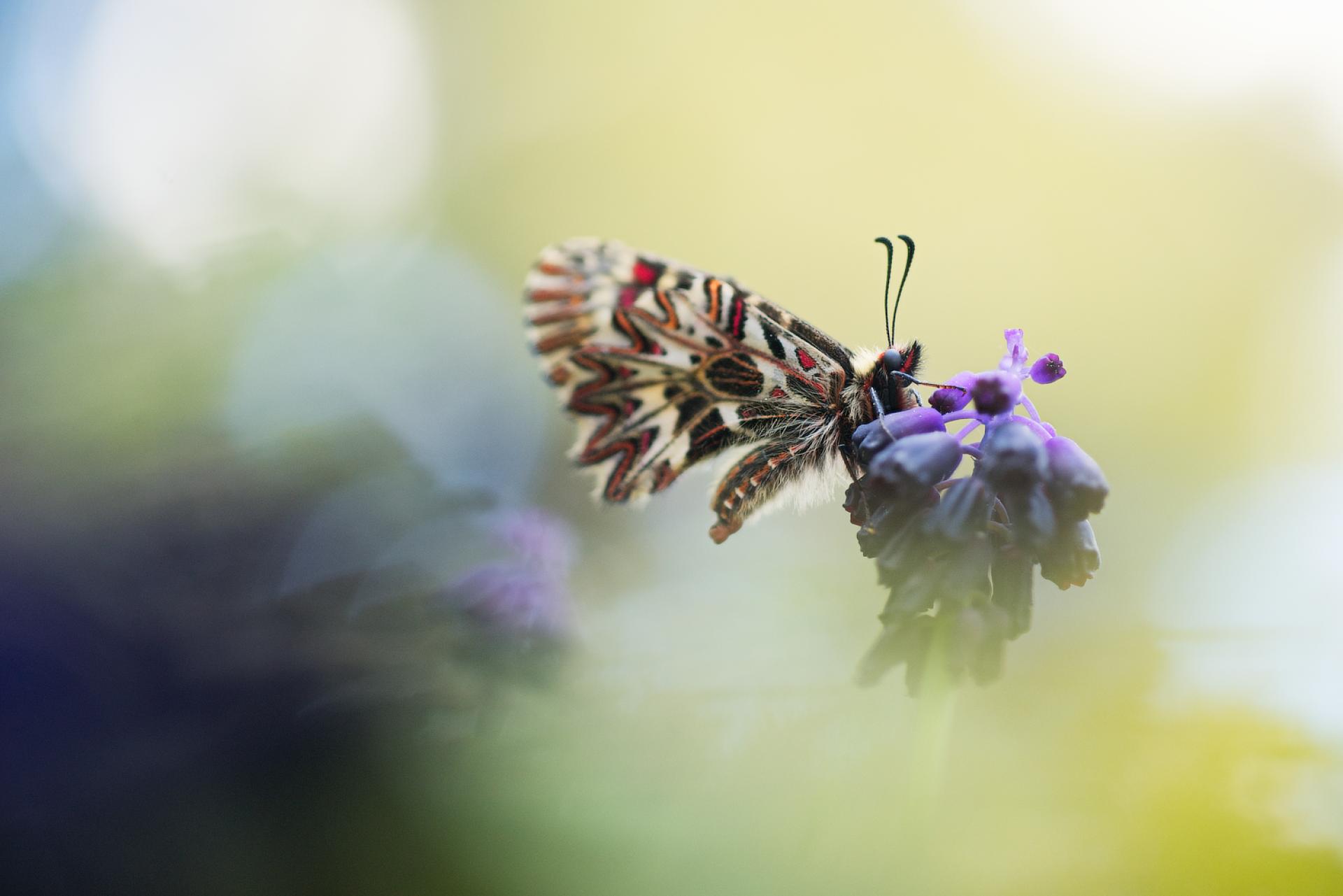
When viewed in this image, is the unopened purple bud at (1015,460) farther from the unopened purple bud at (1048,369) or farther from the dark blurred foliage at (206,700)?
the dark blurred foliage at (206,700)

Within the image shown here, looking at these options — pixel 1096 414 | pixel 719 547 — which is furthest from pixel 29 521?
pixel 1096 414

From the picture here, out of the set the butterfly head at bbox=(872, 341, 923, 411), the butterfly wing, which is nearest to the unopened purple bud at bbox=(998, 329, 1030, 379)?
the butterfly head at bbox=(872, 341, 923, 411)

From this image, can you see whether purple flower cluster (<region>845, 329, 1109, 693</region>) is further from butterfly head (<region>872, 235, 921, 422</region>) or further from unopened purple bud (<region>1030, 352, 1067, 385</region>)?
butterfly head (<region>872, 235, 921, 422</region>)

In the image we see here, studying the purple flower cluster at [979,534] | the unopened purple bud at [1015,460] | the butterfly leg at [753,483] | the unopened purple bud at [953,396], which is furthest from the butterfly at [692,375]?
the unopened purple bud at [1015,460]

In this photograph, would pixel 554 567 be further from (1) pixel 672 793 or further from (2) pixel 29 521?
(2) pixel 29 521

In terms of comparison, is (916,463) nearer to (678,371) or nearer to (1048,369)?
(1048,369)
